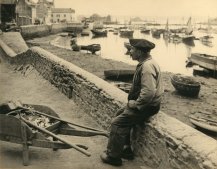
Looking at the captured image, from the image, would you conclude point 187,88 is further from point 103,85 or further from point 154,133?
point 154,133

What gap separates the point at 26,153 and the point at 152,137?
191cm

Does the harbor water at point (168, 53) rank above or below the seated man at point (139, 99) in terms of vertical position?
below

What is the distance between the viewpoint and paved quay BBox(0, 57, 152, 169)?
5.23 m

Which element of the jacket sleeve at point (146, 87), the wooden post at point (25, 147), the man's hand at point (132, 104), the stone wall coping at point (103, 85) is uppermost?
the jacket sleeve at point (146, 87)

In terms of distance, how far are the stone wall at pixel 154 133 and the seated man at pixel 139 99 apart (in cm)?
26

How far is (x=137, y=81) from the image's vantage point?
5.00 metres

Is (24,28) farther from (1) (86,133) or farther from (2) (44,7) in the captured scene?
(2) (44,7)

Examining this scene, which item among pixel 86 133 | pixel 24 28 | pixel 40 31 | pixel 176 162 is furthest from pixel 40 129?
pixel 40 31

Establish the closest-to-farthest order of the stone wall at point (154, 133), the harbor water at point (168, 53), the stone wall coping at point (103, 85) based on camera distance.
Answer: the stone wall at point (154, 133) < the stone wall coping at point (103, 85) < the harbor water at point (168, 53)

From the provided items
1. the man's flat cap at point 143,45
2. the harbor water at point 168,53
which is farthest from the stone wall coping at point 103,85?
the harbor water at point 168,53

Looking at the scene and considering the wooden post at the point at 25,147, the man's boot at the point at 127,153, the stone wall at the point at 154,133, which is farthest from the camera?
the man's boot at the point at 127,153

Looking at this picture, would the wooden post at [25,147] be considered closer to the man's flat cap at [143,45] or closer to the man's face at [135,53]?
the man's face at [135,53]

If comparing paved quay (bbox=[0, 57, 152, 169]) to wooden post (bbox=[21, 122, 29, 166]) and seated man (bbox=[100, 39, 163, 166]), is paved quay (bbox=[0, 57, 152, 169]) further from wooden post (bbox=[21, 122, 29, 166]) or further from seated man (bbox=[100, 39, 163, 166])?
seated man (bbox=[100, 39, 163, 166])

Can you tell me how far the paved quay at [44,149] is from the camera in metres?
5.23
